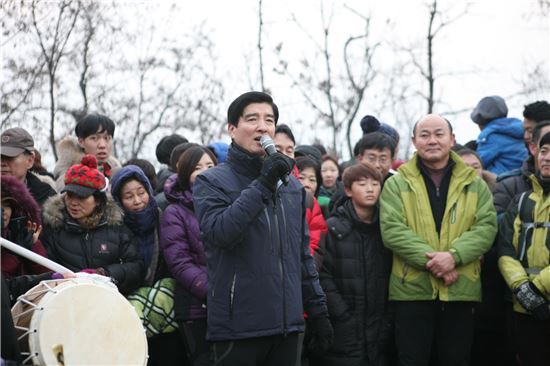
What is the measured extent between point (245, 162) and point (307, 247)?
67 cm

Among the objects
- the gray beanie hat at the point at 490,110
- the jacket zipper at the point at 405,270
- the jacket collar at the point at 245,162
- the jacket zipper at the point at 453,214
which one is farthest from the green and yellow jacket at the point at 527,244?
the jacket collar at the point at 245,162

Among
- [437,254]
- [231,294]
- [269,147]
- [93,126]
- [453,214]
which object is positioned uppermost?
[93,126]

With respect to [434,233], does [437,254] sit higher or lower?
lower

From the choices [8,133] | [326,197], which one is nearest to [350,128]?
[326,197]

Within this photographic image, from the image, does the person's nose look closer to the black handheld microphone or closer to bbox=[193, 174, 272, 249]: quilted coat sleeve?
the black handheld microphone

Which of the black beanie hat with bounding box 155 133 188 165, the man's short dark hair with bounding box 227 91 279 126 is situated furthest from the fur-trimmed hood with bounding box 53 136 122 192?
the man's short dark hair with bounding box 227 91 279 126

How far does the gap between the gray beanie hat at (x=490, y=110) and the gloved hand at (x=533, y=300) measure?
2448 millimetres

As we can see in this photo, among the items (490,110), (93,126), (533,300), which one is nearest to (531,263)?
(533,300)

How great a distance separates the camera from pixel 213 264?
4172 mm

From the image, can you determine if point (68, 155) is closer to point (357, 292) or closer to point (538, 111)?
point (357, 292)

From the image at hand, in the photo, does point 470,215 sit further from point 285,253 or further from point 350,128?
point 350,128

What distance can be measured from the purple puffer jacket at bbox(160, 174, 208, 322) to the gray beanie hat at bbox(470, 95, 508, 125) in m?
3.47

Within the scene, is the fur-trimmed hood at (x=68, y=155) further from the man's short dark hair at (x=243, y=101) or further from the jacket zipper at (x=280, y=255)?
the jacket zipper at (x=280, y=255)

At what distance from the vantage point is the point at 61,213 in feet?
16.7
